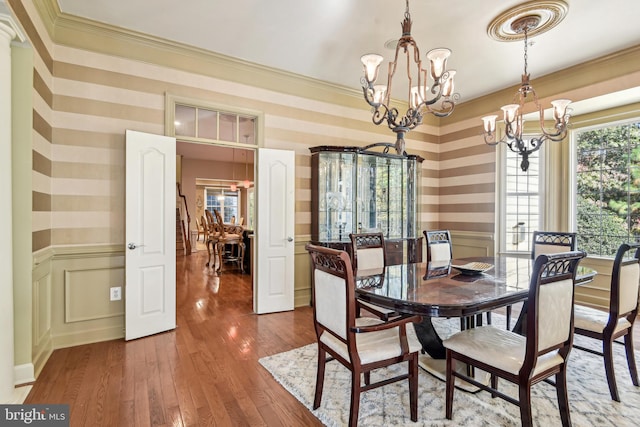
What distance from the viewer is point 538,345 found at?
1650 mm

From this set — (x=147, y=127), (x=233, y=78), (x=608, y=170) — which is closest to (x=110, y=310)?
(x=147, y=127)

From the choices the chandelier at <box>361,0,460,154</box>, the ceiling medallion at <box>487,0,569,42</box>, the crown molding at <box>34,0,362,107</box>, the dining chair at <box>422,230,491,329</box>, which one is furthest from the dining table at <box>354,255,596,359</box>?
the crown molding at <box>34,0,362,107</box>

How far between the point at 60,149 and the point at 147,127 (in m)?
0.77

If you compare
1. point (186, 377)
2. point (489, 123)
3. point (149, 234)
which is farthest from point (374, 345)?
point (489, 123)

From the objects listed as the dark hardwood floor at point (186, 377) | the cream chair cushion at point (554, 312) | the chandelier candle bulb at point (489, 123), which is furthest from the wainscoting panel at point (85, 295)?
the chandelier candle bulb at point (489, 123)

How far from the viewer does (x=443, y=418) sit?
194 centimetres

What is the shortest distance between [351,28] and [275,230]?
236cm

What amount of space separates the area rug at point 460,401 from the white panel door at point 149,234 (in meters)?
1.43

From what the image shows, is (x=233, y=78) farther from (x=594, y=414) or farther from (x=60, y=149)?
(x=594, y=414)

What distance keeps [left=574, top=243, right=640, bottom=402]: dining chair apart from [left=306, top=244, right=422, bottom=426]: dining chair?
Answer: 4.50 ft

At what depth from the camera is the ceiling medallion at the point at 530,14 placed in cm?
275

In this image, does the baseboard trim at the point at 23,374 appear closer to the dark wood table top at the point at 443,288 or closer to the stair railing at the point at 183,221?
the dark wood table top at the point at 443,288

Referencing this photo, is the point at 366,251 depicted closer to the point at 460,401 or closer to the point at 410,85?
the point at 460,401

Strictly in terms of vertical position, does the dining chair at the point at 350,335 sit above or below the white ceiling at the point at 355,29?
below
